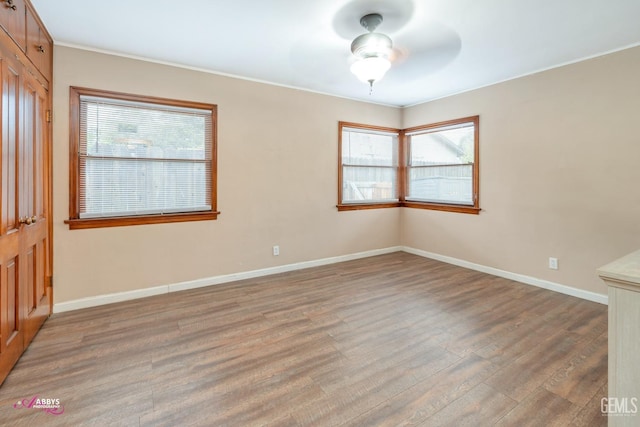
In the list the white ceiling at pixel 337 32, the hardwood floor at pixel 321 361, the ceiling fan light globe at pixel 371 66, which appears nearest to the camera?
the hardwood floor at pixel 321 361

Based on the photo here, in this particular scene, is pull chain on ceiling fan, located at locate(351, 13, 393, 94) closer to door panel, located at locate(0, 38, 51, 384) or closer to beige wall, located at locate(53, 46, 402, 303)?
beige wall, located at locate(53, 46, 402, 303)

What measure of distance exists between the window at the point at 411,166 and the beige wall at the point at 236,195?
0.23 meters

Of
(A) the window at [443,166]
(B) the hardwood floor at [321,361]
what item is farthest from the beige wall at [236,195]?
(A) the window at [443,166]

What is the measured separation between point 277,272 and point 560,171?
357cm

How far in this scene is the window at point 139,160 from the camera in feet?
10.1

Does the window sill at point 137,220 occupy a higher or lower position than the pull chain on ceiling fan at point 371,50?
lower

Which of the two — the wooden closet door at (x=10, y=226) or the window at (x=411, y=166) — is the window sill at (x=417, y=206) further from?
the wooden closet door at (x=10, y=226)

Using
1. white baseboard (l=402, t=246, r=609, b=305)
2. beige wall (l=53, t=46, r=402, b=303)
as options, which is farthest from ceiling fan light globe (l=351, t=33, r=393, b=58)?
white baseboard (l=402, t=246, r=609, b=305)

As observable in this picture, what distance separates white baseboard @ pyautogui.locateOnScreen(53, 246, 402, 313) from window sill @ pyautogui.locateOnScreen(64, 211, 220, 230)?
718 mm

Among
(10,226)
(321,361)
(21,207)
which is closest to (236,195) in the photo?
(21,207)

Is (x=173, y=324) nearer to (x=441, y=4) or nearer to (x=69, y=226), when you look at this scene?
(x=69, y=226)

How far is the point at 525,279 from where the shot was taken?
3.89m

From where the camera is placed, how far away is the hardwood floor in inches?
68.4

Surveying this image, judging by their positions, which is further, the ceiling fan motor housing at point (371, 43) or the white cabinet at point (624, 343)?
the ceiling fan motor housing at point (371, 43)
